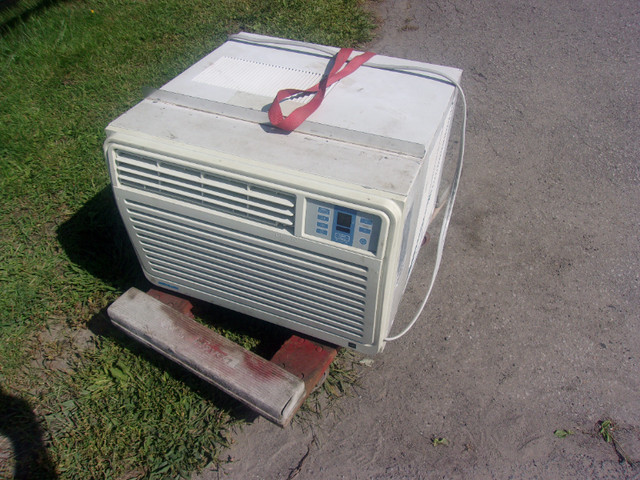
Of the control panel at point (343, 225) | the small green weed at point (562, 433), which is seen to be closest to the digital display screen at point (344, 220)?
the control panel at point (343, 225)

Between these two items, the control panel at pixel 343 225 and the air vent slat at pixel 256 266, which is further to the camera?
the air vent slat at pixel 256 266

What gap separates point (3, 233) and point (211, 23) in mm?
2517

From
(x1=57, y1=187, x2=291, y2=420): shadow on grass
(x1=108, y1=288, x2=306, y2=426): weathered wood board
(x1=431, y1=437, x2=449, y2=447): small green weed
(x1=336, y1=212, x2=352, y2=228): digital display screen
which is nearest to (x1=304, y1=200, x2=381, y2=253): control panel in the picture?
(x1=336, y1=212, x2=352, y2=228): digital display screen

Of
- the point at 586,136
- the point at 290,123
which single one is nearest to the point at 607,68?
the point at 586,136

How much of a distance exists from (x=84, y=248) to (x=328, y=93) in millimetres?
1538

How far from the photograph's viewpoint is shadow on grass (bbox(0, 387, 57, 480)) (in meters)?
1.84

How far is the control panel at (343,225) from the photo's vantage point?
137 centimetres

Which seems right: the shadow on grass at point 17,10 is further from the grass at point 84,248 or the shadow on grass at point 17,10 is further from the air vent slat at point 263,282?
the air vent slat at point 263,282

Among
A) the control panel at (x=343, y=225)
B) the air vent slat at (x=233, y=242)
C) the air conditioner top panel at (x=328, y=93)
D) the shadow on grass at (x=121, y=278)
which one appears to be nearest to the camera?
the control panel at (x=343, y=225)

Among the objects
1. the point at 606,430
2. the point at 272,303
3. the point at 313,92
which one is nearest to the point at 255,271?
the point at 272,303

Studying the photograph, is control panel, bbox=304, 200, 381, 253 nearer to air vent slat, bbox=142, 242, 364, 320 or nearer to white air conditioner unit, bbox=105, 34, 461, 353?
white air conditioner unit, bbox=105, 34, 461, 353

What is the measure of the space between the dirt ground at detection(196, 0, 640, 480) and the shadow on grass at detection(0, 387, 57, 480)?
2.18 feet

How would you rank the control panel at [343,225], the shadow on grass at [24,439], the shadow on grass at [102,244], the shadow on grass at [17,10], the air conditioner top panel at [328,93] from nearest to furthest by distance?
the control panel at [343,225] < the air conditioner top panel at [328,93] < the shadow on grass at [24,439] < the shadow on grass at [102,244] < the shadow on grass at [17,10]

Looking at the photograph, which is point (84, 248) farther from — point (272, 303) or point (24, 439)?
point (272, 303)
